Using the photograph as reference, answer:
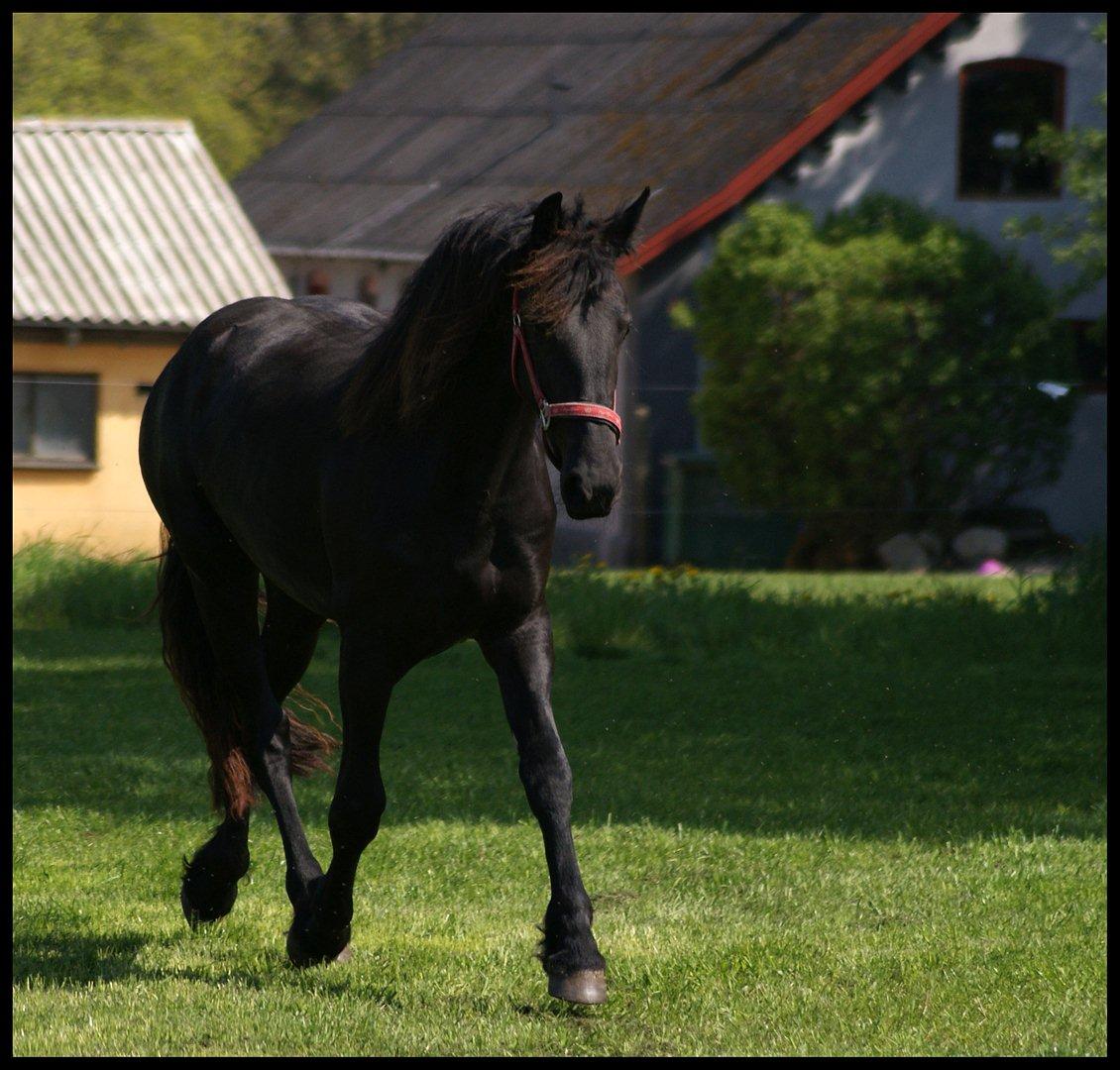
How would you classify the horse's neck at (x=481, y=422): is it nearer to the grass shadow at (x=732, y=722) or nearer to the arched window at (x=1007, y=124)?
the grass shadow at (x=732, y=722)

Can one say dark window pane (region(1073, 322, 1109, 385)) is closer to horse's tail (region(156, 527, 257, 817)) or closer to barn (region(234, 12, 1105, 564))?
barn (region(234, 12, 1105, 564))

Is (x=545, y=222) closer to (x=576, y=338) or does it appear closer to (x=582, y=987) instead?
(x=576, y=338)

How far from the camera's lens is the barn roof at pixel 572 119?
75.3 ft

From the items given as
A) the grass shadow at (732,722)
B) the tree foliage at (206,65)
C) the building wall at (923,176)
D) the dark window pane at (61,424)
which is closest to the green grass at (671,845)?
the grass shadow at (732,722)

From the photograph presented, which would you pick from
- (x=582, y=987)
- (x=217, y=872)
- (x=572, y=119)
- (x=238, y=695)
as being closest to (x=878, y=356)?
(x=572, y=119)

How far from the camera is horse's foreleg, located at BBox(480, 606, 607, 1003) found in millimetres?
4668

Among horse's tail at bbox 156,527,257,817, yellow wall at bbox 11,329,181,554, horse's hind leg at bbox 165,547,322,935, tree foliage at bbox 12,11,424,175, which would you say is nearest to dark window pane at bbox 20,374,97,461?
yellow wall at bbox 11,329,181,554

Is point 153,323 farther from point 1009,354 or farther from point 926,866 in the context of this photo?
point 926,866

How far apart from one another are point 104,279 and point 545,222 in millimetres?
16909

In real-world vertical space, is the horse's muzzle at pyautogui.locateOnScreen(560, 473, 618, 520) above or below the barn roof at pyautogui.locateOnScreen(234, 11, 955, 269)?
above

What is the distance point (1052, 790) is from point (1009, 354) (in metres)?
13.0

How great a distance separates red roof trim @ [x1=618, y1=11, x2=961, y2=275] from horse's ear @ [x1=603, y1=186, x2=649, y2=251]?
698 inches

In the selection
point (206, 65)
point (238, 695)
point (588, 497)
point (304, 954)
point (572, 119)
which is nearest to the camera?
point (588, 497)

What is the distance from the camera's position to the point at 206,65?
4681cm
